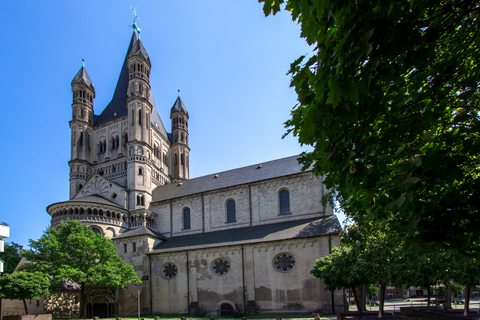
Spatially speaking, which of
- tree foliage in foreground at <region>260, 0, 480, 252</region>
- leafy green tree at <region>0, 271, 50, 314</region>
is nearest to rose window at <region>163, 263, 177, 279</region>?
leafy green tree at <region>0, 271, 50, 314</region>

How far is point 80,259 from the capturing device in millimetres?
30859

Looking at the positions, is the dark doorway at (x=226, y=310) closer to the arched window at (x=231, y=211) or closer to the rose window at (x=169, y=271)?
the rose window at (x=169, y=271)

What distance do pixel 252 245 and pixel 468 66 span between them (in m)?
28.1

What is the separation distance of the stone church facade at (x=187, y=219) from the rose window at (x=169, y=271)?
0.09m

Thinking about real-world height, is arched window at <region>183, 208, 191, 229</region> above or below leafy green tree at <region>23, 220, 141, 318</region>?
above

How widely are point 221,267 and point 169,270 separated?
18.3 ft

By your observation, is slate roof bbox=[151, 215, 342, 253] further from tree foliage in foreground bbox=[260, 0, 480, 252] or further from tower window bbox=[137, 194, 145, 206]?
tree foliage in foreground bbox=[260, 0, 480, 252]

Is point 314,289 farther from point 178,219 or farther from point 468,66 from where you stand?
point 468,66

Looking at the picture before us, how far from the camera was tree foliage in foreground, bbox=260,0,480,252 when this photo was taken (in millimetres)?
3832

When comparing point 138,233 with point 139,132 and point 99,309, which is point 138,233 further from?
point 139,132

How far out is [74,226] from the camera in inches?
1267

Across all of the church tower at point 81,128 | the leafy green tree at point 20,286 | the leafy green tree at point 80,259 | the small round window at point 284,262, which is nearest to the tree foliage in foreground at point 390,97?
the small round window at point 284,262

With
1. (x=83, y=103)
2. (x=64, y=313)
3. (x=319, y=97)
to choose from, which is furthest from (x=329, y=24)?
(x=83, y=103)

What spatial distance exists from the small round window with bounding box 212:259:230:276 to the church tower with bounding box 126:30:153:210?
12580mm
